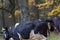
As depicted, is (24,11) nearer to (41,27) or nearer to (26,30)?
(26,30)

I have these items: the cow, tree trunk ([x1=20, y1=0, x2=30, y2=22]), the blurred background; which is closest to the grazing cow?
the cow

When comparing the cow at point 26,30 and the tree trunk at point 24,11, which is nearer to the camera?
the cow at point 26,30

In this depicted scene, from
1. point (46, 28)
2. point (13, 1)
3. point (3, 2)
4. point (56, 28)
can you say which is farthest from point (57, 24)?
point (3, 2)

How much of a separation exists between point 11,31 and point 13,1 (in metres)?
16.0

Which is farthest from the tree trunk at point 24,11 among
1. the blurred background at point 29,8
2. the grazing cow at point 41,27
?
the grazing cow at point 41,27

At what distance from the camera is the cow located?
9.39 metres

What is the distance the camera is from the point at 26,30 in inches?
388

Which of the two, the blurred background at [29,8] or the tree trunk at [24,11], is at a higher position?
the tree trunk at [24,11]

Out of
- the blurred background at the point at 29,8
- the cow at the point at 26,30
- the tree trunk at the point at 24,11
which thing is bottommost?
the blurred background at the point at 29,8

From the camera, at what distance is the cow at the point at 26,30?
30.8ft

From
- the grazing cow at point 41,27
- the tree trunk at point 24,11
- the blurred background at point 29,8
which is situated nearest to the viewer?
the grazing cow at point 41,27

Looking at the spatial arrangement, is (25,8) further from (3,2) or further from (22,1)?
(3,2)

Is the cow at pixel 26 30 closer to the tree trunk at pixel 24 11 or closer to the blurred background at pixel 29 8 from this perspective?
the blurred background at pixel 29 8

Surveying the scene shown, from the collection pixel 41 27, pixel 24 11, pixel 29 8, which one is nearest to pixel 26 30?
pixel 41 27
